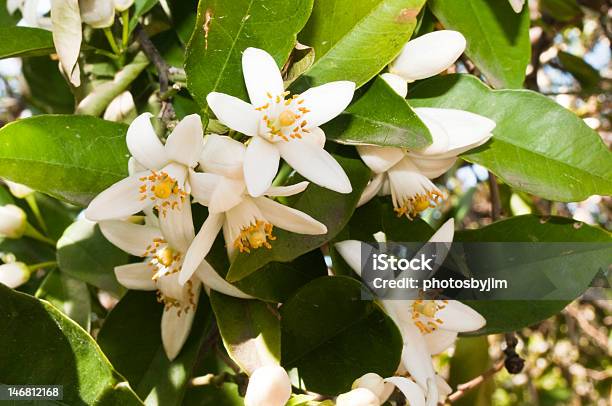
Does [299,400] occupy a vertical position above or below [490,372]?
above

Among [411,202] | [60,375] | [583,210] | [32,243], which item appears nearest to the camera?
[60,375]

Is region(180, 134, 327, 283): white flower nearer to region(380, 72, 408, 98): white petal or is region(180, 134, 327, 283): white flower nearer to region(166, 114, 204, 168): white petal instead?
region(166, 114, 204, 168): white petal

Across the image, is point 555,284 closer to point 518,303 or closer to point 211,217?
point 518,303

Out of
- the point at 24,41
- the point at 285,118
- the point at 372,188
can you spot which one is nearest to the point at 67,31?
the point at 24,41

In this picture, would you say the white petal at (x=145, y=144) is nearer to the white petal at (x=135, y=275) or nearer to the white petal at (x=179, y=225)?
Answer: the white petal at (x=179, y=225)

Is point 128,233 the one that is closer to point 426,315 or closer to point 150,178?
point 150,178

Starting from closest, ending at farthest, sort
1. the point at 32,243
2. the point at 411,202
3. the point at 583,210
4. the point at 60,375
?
the point at 60,375, the point at 411,202, the point at 32,243, the point at 583,210

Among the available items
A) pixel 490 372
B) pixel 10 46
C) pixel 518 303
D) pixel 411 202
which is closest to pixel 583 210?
pixel 490 372

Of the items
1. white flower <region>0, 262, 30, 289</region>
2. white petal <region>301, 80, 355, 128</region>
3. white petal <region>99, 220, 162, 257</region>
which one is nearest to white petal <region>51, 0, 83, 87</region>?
white petal <region>99, 220, 162, 257</region>

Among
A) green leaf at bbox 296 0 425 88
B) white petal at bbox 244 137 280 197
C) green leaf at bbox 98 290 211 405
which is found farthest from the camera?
green leaf at bbox 98 290 211 405
